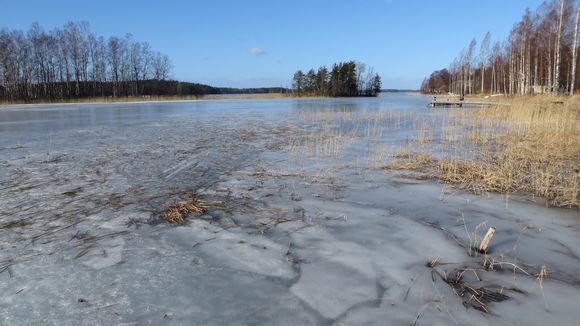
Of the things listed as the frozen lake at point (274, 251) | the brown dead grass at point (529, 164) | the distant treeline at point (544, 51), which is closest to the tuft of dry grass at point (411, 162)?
the brown dead grass at point (529, 164)

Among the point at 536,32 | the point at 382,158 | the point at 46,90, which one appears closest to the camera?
the point at 382,158

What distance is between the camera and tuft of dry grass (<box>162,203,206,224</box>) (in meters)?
3.23

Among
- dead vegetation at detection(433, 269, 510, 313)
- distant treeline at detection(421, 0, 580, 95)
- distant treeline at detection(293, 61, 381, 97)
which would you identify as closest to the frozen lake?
dead vegetation at detection(433, 269, 510, 313)

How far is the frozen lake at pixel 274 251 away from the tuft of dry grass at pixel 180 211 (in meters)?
0.12

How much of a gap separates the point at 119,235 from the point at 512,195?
159 inches

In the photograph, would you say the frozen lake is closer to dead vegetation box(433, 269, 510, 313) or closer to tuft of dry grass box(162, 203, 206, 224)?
dead vegetation box(433, 269, 510, 313)

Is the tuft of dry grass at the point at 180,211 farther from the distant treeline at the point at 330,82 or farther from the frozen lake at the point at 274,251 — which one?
the distant treeline at the point at 330,82

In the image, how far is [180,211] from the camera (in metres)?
3.42

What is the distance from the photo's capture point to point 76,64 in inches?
1719

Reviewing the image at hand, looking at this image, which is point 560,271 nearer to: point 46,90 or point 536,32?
point 536,32

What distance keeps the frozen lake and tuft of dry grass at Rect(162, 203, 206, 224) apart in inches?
4.6

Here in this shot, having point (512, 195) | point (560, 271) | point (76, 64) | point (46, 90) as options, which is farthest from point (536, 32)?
point (46, 90)

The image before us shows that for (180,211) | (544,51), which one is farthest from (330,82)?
(180,211)

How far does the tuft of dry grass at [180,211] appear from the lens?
10.6 feet
